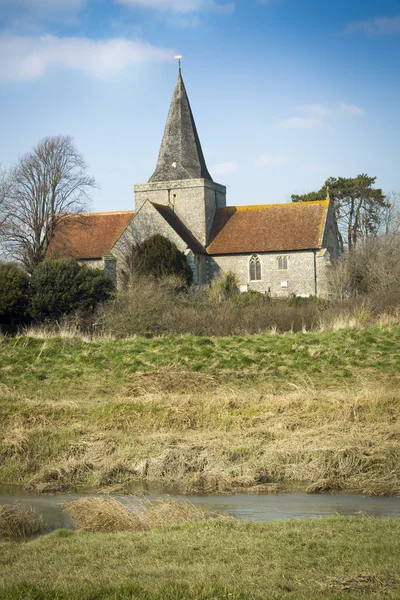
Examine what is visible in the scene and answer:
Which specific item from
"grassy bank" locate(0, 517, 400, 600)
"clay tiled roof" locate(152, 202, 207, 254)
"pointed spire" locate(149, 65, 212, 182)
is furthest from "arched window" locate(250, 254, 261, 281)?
"grassy bank" locate(0, 517, 400, 600)

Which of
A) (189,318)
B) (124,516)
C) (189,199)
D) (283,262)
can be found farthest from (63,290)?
(124,516)

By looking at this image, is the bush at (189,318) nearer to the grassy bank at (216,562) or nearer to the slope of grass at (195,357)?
the slope of grass at (195,357)

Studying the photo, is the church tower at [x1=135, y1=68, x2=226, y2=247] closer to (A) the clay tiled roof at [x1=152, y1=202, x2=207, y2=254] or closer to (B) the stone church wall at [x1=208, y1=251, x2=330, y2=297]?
(A) the clay tiled roof at [x1=152, y1=202, x2=207, y2=254]

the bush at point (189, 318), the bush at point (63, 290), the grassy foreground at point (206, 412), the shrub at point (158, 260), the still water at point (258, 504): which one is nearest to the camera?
the still water at point (258, 504)

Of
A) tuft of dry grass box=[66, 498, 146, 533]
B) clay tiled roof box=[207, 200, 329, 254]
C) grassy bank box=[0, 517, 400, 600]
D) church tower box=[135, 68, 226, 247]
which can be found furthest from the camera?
church tower box=[135, 68, 226, 247]

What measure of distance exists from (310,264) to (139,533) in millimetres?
45509

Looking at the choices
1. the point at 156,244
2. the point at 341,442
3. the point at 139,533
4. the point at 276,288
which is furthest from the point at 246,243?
the point at 139,533

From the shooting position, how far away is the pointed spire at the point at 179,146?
5781 cm

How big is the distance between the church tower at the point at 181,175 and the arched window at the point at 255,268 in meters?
3.96

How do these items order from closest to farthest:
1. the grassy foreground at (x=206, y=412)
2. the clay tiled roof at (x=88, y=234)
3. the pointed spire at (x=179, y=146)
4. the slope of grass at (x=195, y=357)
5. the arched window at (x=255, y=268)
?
1. the grassy foreground at (x=206, y=412)
2. the slope of grass at (x=195, y=357)
3. the clay tiled roof at (x=88, y=234)
4. the arched window at (x=255, y=268)
5. the pointed spire at (x=179, y=146)

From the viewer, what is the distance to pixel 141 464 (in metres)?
13.4

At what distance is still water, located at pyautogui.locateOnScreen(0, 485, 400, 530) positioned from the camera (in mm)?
10203

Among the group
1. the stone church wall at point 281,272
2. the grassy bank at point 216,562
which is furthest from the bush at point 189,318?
the grassy bank at point 216,562

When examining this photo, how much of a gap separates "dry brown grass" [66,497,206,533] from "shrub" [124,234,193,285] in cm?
3696
